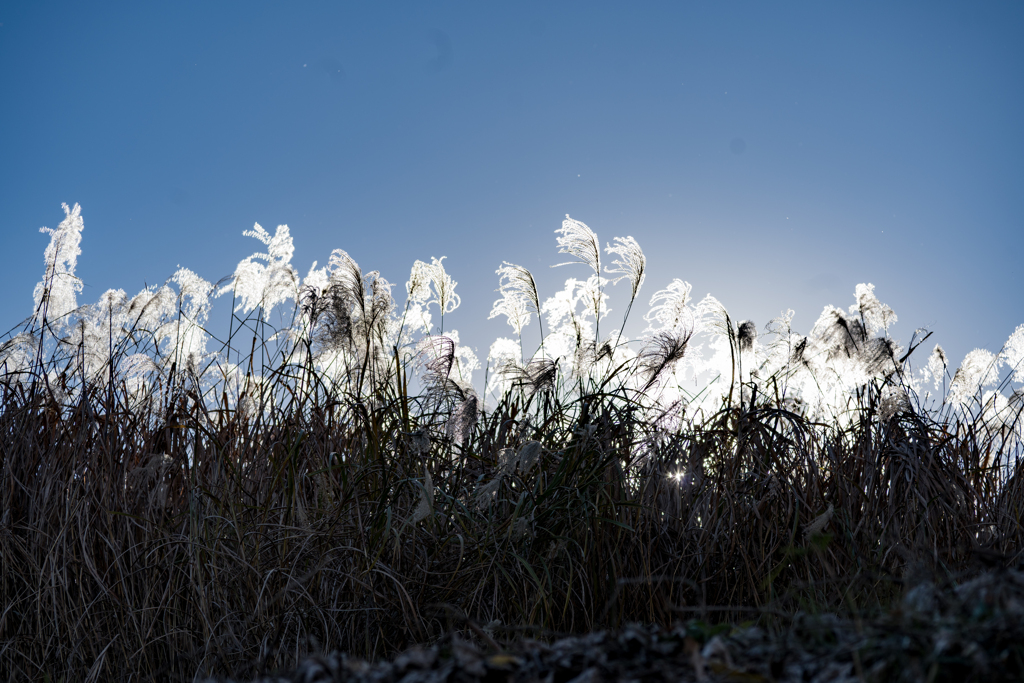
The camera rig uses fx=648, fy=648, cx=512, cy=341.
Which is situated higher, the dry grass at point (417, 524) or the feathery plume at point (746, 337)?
the feathery plume at point (746, 337)

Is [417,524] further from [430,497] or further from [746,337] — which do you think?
[746,337]

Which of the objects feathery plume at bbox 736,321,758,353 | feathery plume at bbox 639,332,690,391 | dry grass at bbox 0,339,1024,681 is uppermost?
feathery plume at bbox 736,321,758,353

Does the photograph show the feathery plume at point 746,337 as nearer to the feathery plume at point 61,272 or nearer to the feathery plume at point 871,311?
the feathery plume at point 871,311

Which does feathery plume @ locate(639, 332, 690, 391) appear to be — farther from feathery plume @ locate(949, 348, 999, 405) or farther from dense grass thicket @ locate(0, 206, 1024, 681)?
feathery plume @ locate(949, 348, 999, 405)

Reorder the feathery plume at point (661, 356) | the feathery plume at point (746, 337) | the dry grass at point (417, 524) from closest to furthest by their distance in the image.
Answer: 1. the dry grass at point (417, 524)
2. the feathery plume at point (661, 356)
3. the feathery plume at point (746, 337)

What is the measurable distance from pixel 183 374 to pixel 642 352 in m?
2.81

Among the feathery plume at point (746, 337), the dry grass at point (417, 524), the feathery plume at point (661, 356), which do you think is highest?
the feathery plume at point (746, 337)

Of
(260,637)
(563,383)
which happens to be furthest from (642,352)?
(260,637)

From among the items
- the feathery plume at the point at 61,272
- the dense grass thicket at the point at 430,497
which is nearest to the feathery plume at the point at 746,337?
the dense grass thicket at the point at 430,497


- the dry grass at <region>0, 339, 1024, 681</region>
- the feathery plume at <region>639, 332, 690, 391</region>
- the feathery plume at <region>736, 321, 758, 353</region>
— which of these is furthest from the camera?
the feathery plume at <region>736, 321, 758, 353</region>

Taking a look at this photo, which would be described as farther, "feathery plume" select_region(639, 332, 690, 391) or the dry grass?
"feathery plume" select_region(639, 332, 690, 391)

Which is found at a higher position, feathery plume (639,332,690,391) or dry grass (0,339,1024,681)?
feathery plume (639,332,690,391)

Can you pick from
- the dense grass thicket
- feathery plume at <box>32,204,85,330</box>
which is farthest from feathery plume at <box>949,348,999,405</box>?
feathery plume at <box>32,204,85,330</box>

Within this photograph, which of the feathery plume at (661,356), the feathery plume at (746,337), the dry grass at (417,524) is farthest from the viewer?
the feathery plume at (746,337)
